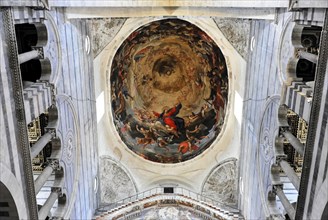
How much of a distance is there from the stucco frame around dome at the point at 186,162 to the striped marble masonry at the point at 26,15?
308 inches

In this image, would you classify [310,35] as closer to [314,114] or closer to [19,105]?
[314,114]

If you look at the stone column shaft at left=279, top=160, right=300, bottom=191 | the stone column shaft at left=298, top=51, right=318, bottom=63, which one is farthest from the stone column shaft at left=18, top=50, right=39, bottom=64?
the stone column shaft at left=279, top=160, right=300, bottom=191

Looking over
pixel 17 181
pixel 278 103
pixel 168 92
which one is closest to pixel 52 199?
pixel 17 181

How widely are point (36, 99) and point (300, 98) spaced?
26.8 feet

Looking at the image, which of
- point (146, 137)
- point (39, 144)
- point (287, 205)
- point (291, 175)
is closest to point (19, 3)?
point (39, 144)

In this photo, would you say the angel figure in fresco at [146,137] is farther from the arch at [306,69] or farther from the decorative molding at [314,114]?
the decorative molding at [314,114]

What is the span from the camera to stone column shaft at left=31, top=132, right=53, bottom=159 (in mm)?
12383

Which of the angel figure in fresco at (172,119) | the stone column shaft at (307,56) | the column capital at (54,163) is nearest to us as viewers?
the stone column shaft at (307,56)

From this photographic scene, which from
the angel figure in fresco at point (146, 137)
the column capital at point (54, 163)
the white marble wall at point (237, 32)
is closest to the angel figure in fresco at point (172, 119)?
the angel figure in fresco at point (146, 137)

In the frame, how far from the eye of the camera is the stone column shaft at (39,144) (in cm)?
1238

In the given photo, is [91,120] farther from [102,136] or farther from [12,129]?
[12,129]

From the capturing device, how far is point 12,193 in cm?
1041

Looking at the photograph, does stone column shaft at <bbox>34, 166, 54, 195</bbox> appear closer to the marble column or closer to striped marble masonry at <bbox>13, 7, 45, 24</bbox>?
the marble column

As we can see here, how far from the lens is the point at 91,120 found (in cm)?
1927
